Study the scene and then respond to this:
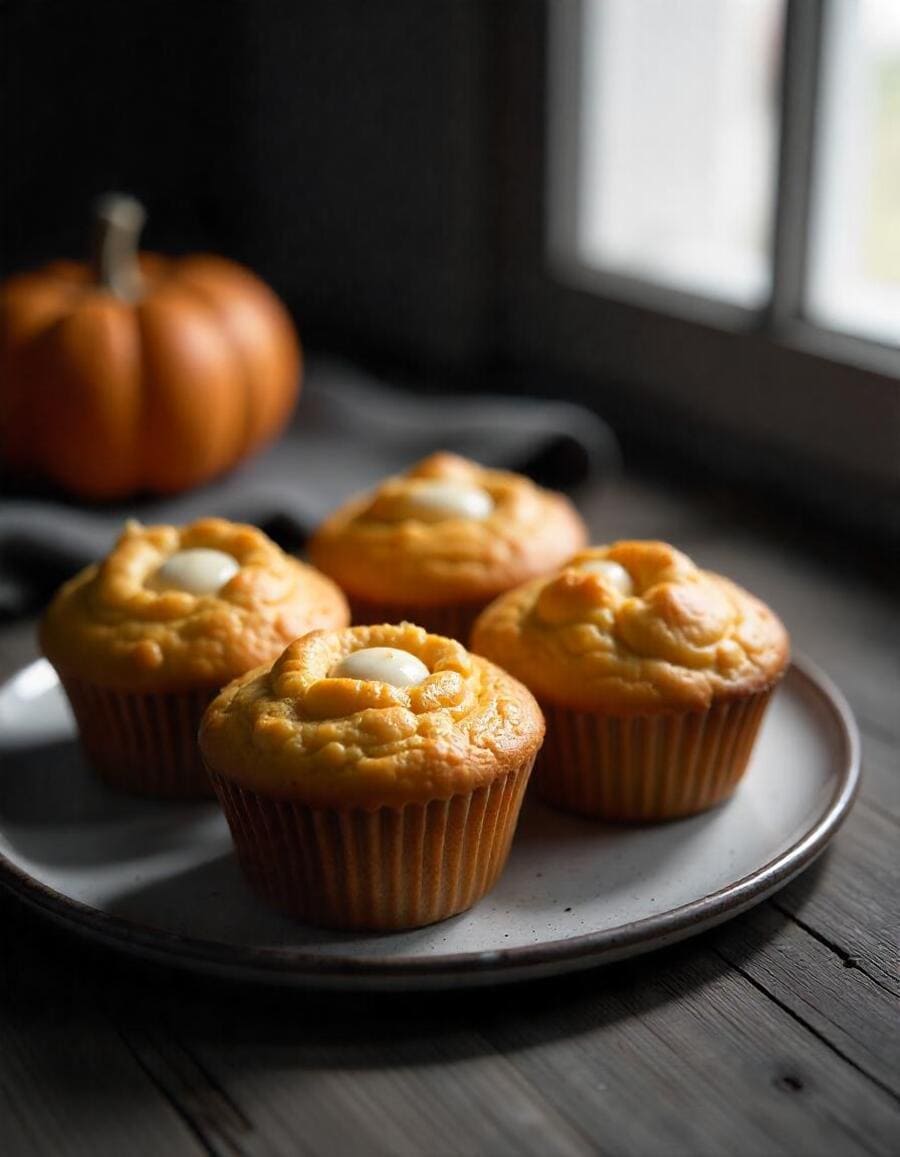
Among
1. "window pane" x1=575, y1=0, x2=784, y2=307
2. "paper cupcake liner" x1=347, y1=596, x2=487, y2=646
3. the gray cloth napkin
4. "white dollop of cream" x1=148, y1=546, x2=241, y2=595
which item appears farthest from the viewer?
"window pane" x1=575, y1=0, x2=784, y2=307

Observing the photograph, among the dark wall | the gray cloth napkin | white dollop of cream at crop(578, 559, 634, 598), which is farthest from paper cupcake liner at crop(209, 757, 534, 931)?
the dark wall

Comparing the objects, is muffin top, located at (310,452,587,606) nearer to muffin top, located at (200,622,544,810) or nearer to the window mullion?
muffin top, located at (200,622,544,810)

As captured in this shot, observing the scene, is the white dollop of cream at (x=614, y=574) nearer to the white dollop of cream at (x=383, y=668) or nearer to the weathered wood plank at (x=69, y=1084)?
the white dollop of cream at (x=383, y=668)

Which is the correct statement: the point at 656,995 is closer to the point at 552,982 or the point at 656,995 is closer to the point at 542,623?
the point at 552,982

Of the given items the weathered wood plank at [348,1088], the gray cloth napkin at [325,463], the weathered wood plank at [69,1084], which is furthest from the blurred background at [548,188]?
the weathered wood plank at [69,1084]

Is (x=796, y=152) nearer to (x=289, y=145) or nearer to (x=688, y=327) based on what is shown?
(x=688, y=327)

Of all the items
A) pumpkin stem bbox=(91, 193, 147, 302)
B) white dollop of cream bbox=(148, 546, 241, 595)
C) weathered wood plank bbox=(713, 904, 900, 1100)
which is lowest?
weathered wood plank bbox=(713, 904, 900, 1100)

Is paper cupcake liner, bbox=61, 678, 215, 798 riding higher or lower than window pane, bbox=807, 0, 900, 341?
lower
